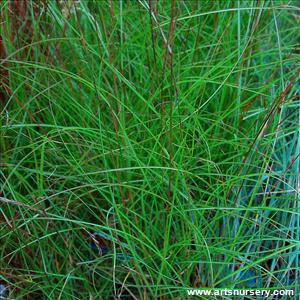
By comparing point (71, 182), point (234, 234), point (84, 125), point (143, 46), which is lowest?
point (234, 234)

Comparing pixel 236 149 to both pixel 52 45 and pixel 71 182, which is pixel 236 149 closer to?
pixel 71 182

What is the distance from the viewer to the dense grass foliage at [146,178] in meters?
1.49

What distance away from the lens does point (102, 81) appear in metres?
1.79

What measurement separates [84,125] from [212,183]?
408 mm

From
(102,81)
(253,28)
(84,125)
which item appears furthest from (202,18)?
(84,125)

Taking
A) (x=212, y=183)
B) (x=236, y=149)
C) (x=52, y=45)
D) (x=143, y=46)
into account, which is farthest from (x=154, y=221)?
(x=52, y=45)

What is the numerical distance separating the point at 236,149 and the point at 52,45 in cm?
69

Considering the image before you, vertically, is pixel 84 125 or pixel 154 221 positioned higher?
pixel 84 125

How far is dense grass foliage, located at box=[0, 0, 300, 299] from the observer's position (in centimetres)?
149

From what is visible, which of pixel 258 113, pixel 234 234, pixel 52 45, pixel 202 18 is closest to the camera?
pixel 234 234

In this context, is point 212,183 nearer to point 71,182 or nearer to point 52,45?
point 71,182

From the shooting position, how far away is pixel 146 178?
1486mm

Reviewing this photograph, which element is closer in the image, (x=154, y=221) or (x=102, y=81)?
(x=154, y=221)

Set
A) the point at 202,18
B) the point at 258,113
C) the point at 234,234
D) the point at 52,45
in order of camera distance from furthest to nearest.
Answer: the point at 202,18 → the point at 52,45 → the point at 258,113 → the point at 234,234
